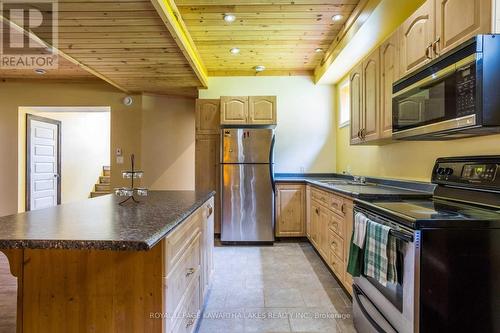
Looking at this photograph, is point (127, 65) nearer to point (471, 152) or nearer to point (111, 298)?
point (111, 298)

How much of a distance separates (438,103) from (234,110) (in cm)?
291

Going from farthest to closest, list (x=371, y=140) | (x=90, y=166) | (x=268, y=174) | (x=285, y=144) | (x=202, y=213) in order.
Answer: (x=90, y=166), (x=285, y=144), (x=268, y=174), (x=371, y=140), (x=202, y=213)

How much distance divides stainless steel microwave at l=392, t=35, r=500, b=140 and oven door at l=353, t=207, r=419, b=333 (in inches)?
24.3

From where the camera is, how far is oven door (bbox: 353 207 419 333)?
1305 millimetres

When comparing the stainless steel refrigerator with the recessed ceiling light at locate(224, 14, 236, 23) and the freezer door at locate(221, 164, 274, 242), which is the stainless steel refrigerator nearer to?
the freezer door at locate(221, 164, 274, 242)

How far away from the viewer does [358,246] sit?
5.89ft

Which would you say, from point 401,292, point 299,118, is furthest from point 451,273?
point 299,118

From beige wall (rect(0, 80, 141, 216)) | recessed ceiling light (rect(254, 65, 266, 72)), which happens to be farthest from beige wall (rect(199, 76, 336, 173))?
beige wall (rect(0, 80, 141, 216))

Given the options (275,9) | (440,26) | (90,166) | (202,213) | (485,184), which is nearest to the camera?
(485,184)

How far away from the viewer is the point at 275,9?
2.83 metres

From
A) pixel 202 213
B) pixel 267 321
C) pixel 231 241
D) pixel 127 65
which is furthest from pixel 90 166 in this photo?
pixel 267 321

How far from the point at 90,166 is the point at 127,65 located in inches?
162

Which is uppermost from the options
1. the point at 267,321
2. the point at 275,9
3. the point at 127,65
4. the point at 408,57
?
the point at 275,9

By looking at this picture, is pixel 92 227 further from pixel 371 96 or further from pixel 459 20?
pixel 371 96
